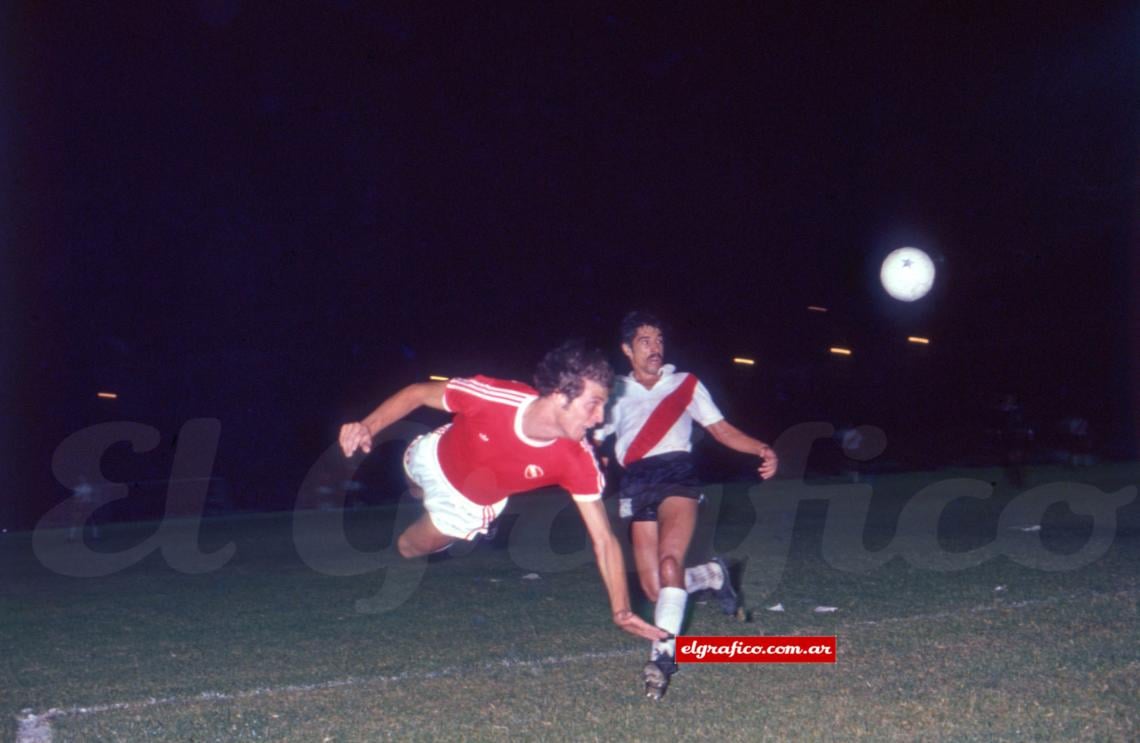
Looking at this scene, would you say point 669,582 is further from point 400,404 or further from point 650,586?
point 400,404

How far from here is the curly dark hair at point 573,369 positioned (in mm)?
5543

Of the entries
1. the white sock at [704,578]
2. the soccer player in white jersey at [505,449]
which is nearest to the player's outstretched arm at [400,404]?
the soccer player in white jersey at [505,449]

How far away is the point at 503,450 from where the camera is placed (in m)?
6.27

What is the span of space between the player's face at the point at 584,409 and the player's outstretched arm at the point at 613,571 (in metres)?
0.46

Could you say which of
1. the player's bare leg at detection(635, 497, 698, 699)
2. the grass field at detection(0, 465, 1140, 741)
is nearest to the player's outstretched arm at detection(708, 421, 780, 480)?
the player's bare leg at detection(635, 497, 698, 699)

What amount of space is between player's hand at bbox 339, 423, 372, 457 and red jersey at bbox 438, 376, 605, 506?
74 centimetres

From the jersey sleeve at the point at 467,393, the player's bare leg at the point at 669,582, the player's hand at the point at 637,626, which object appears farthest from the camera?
the jersey sleeve at the point at 467,393

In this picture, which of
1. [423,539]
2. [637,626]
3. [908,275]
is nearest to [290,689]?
[423,539]

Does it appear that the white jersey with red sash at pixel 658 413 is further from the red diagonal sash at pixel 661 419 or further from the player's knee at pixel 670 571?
the player's knee at pixel 670 571

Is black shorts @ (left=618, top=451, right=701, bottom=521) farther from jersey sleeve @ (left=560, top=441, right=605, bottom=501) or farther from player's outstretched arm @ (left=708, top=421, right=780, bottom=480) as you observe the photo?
jersey sleeve @ (left=560, top=441, right=605, bottom=501)

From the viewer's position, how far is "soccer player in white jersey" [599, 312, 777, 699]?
291 inches

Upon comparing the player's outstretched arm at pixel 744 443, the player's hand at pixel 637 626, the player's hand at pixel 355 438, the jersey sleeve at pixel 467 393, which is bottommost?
the player's hand at pixel 637 626

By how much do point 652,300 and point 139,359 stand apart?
19009mm

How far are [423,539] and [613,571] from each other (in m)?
1.97
